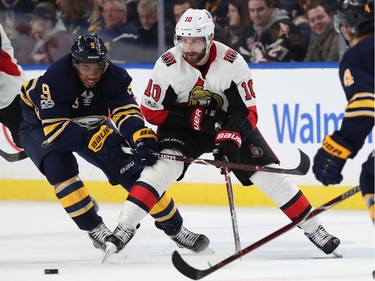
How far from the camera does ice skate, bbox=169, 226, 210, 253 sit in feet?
16.9

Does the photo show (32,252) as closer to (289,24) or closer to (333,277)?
(333,277)

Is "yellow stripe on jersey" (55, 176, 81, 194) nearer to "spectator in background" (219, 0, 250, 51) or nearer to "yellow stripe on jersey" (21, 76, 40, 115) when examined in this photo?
"yellow stripe on jersey" (21, 76, 40, 115)

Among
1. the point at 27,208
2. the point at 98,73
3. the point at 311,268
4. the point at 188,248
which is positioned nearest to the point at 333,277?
the point at 311,268

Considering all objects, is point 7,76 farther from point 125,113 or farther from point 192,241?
point 192,241

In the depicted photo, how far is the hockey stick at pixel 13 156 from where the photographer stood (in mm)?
6585

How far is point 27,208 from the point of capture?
22.4 ft

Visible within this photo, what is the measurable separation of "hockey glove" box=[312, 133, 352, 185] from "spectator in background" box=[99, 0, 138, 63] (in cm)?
361

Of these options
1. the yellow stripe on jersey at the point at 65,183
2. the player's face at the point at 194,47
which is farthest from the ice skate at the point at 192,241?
the player's face at the point at 194,47

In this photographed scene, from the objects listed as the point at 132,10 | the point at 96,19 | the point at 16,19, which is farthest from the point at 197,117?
the point at 16,19

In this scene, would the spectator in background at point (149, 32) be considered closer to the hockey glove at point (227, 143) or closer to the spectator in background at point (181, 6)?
the spectator in background at point (181, 6)

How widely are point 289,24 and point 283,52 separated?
179mm

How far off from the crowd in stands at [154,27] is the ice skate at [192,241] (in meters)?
1.83

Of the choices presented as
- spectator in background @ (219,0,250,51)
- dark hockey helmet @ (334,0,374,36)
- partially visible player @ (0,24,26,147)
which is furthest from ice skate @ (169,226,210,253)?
spectator in background @ (219,0,250,51)

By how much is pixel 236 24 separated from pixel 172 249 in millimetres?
1955
